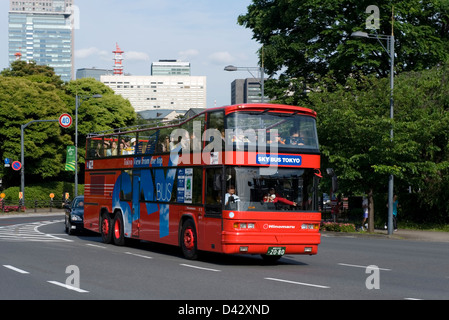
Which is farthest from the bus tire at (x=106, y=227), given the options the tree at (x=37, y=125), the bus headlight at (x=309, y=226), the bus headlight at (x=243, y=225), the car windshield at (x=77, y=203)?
the tree at (x=37, y=125)

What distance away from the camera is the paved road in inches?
451

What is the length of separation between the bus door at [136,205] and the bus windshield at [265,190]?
576 centimetres

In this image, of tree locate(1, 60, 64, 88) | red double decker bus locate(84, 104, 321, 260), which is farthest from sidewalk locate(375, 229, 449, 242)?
tree locate(1, 60, 64, 88)

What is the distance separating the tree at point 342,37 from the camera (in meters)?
39.6

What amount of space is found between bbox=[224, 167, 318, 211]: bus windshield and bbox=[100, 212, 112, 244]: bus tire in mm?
8366

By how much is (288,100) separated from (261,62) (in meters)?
3.63

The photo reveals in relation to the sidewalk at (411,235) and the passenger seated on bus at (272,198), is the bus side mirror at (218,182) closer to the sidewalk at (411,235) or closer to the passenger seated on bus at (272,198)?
the passenger seated on bus at (272,198)

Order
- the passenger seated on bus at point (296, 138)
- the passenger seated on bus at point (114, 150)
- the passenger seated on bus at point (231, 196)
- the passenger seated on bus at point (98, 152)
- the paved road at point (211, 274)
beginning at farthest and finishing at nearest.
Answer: the passenger seated on bus at point (98, 152)
the passenger seated on bus at point (114, 150)
the passenger seated on bus at point (296, 138)
the passenger seated on bus at point (231, 196)
the paved road at point (211, 274)

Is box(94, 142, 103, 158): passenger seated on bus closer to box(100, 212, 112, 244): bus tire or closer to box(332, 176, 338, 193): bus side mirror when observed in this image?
box(100, 212, 112, 244): bus tire

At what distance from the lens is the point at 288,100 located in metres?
42.8

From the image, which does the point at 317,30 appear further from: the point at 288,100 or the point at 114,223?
the point at 114,223

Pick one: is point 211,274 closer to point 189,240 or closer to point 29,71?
point 189,240

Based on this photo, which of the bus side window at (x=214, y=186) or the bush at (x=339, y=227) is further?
the bush at (x=339, y=227)
